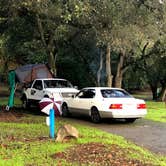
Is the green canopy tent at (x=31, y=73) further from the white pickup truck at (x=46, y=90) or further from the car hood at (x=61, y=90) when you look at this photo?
the car hood at (x=61, y=90)

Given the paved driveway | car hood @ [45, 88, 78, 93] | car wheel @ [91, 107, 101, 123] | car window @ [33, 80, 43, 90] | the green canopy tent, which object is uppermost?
the green canopy tent

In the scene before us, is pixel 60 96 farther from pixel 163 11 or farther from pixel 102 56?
pixel 102 56

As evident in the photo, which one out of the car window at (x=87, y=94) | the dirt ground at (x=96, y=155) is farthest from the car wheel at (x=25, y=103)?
the dirt ground at (x=96, y=155)

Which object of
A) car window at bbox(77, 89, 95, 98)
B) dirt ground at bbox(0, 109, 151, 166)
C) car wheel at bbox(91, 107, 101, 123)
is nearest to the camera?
dirt ground at bbox(0, 109, 151, 166)

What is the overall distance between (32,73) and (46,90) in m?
5.66

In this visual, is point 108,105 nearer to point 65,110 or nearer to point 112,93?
point 112,93

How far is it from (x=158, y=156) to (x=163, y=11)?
11.2m

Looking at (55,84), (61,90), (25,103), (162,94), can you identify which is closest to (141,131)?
(61,90)

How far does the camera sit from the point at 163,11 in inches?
789

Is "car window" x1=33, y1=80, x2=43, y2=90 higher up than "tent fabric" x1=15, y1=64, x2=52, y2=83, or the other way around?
"tent fabric" x1=15, y1=64, x2=52, y2=83

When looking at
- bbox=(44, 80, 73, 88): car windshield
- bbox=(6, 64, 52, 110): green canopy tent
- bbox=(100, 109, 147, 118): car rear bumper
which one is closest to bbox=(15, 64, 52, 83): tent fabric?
bbox=(6, 64, 52, 110): green canopy tent

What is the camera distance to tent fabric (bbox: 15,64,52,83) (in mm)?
26031

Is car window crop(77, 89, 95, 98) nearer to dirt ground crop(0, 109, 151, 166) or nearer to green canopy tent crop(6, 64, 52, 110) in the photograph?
dirt ground crop(0, 109, 151, 166)

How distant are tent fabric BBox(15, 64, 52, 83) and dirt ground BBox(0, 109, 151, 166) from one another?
15853 millimetres
